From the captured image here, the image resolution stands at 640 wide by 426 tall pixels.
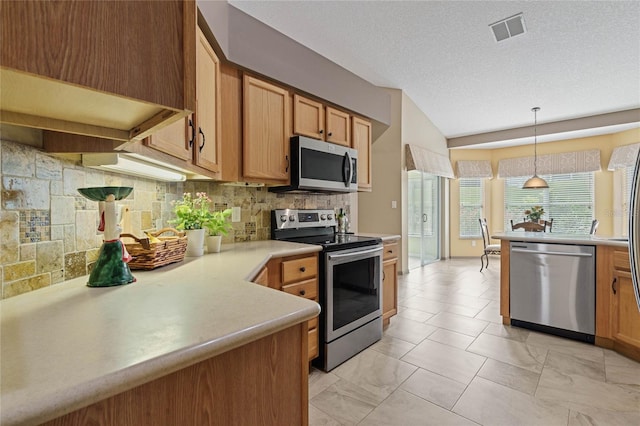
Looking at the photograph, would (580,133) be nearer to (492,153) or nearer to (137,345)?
(492,153)

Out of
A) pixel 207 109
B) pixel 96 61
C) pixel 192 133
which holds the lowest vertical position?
pixel 96 61

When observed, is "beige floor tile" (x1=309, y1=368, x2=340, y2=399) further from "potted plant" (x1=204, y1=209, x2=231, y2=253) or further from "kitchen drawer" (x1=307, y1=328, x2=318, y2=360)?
"potted plant" (x1=204, y1=209, x2=231, y2=253)

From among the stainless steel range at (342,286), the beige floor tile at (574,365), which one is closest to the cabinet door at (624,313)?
the beige floor tile at (574,365)

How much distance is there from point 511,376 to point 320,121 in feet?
7.86

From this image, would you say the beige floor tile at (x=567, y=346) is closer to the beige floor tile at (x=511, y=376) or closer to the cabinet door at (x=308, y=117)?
the beige floor tile at (x=511, y=376)

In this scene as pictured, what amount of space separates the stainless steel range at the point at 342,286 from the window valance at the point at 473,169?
5.16 m

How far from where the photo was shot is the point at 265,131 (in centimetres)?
227

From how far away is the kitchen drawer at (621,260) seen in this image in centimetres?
225

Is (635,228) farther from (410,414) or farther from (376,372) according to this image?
(376,372)

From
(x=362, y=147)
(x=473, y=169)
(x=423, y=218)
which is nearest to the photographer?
(x=362, y=147)

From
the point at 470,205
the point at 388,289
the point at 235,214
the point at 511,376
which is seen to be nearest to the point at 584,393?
the point at 511,376

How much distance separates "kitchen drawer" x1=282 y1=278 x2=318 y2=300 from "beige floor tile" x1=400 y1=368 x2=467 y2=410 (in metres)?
0.82

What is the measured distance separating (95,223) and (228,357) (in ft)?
3.00

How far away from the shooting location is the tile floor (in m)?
1.67
